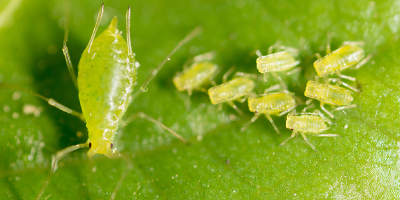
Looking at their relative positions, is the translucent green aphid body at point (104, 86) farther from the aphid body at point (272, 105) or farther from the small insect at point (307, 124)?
the small insect at point (307, 124)

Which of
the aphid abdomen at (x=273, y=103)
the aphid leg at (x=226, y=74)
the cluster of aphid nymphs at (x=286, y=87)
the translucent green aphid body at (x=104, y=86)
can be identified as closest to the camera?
the translucent green aphid body at (x=104, y=86)

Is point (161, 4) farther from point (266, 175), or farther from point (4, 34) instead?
point (266, 175)

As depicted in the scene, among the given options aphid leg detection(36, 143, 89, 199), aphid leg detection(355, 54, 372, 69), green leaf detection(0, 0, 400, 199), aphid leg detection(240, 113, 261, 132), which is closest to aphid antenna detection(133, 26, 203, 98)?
green leaf detection(0, 0, 400, 199)

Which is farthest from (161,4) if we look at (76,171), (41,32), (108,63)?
(76,171)

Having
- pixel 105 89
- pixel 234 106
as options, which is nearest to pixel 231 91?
pixel 234 106

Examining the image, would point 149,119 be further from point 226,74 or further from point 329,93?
point 329,93

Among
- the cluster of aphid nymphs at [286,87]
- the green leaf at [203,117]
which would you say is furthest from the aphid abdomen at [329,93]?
the green leaf at [203,117]
